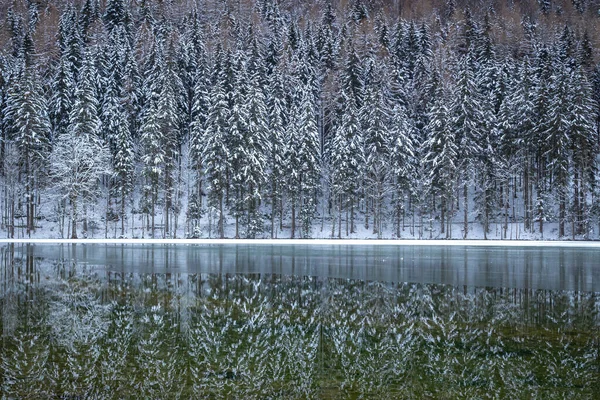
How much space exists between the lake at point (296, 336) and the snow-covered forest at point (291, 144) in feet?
121

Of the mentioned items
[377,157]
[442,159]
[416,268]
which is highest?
[377,157]

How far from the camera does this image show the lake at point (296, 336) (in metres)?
7.70

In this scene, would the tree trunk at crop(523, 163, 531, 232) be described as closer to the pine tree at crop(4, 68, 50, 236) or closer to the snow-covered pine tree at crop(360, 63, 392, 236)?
the snow-covered pine tree at crop(360, 63, 392, 236)

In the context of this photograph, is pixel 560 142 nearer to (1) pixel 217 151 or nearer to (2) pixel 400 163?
(2) pixel 400 163

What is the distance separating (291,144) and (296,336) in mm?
47540

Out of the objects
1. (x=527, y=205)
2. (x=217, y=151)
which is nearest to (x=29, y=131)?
(x=217, y=151)

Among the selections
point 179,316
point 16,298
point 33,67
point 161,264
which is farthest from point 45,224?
point 179,316

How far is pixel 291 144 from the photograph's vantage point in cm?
5738

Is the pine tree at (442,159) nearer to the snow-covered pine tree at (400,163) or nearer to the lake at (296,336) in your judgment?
the snow-covered pine tree at (400,163)

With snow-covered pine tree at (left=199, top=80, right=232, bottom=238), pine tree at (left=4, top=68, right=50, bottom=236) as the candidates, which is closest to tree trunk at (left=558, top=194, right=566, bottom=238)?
snow-covered pine tree at (left=199, top=80, right=232, bottom=238)

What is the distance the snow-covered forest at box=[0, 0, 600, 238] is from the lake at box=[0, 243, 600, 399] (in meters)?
A: 36.9

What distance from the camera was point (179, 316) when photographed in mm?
12523

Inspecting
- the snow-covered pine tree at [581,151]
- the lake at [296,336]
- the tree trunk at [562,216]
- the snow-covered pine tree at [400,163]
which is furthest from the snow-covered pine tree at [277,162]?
the lake at [296,336]

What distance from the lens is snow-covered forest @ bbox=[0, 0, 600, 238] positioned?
181 ft
